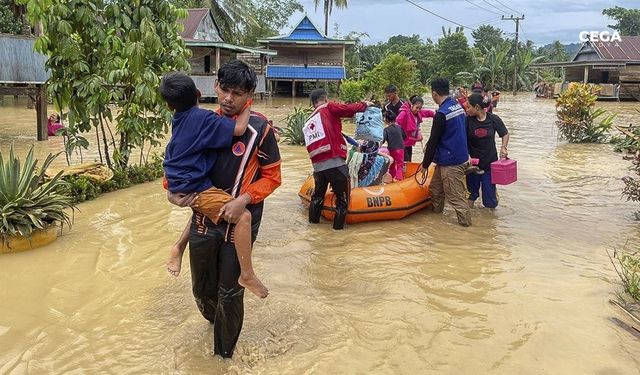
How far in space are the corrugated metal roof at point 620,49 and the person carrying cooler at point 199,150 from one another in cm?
3791

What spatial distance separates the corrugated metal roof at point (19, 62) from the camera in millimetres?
11469

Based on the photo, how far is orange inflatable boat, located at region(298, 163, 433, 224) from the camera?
21.8 ft

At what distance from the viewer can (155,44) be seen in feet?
24.8

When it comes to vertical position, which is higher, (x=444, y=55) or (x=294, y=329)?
(x=444, y=55)

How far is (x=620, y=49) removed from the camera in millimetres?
36219

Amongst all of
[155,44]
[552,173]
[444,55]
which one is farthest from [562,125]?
[444,55]

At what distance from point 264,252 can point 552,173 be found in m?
6.88

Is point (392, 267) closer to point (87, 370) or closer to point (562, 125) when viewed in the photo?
point (87, 370)

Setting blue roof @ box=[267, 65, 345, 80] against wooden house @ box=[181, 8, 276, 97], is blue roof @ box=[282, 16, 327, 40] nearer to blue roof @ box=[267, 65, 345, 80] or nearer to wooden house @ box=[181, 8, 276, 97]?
blue roof @ box=[267, 65, 345, 80]

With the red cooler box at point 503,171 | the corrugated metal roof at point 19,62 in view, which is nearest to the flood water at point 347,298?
the red cooler box at point 503,171

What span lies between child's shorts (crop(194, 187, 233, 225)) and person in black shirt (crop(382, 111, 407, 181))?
4649 mm

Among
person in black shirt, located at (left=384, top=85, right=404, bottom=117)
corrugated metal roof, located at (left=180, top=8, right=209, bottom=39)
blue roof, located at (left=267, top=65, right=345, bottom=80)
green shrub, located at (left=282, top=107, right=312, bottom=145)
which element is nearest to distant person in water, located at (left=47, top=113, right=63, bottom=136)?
green shrub, located at (left=282, top=107, right=312, bottom=145)

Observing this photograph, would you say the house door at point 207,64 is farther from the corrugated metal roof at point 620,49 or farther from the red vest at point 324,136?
the red vest at point 324,136

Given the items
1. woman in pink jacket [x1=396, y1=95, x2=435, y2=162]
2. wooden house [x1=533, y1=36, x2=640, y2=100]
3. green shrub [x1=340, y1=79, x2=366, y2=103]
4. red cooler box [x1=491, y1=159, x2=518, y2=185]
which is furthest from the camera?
wooden house [x1=533, y1=36, x2=640, y2=100]
